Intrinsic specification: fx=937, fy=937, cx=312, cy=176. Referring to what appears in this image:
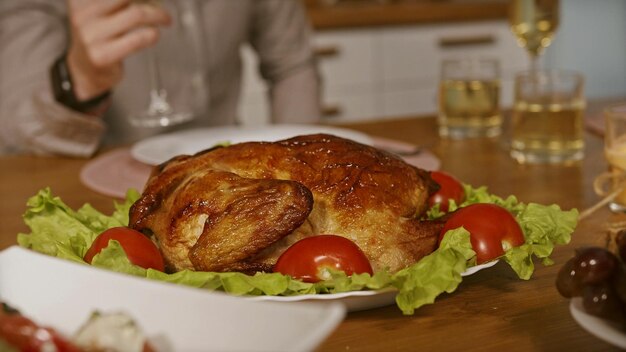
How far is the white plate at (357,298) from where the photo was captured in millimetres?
846

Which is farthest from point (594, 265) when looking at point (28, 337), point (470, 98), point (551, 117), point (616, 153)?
point (470, 98)

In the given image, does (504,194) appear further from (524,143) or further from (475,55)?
(475,55)

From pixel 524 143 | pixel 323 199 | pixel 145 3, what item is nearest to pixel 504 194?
pixel 524 143

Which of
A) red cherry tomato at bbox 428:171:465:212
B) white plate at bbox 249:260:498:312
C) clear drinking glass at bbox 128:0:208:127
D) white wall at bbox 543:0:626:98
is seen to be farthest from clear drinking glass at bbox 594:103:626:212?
white wall at bbox 543:0:626:98

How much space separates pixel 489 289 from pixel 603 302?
259 millimetres

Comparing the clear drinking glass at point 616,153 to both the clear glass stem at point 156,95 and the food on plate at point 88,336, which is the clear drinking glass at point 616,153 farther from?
the clear glass stem at point 156,95

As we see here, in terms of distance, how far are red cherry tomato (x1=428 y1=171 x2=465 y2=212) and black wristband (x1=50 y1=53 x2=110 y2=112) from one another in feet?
3.92

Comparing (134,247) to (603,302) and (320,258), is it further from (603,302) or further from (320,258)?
(603,302)

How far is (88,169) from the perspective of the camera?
1.72 m

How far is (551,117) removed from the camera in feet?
5.42

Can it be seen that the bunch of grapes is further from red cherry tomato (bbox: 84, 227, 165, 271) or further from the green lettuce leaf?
red cherry tomato (bbox: 84, 227, 165, 271)

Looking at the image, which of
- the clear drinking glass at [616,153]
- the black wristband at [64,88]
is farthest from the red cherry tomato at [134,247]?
the black wristband at [64,88]

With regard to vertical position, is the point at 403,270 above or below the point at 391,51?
above

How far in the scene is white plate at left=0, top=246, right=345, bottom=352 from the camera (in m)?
0.57
